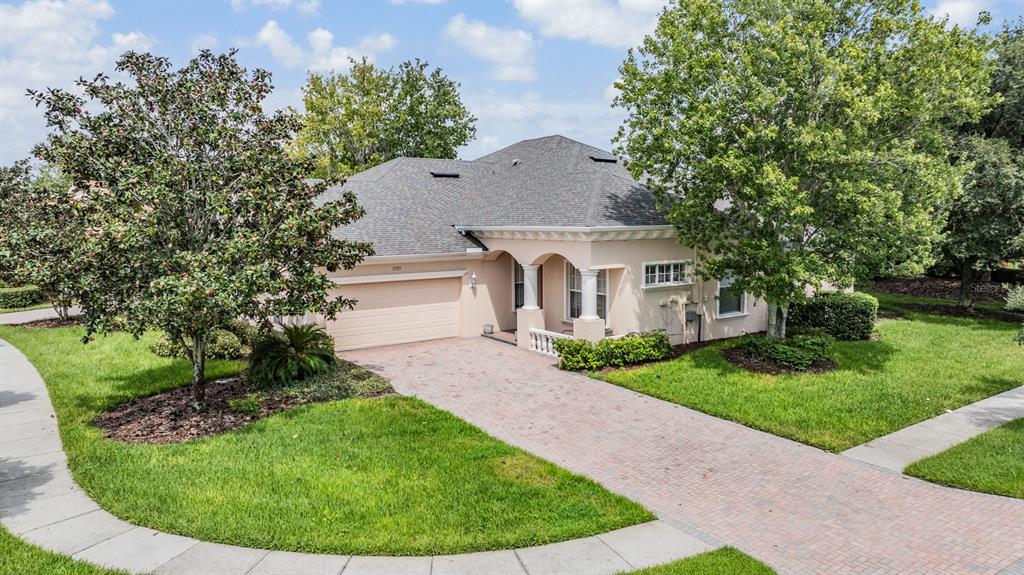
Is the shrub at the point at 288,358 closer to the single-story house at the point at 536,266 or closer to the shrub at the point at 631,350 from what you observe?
the single-story house at the point at 536,266

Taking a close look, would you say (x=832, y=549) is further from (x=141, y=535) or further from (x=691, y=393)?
(x=141, y=535)

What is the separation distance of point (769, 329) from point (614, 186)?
5950 millimetres

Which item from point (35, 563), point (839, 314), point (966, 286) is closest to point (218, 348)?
point (35, 563)

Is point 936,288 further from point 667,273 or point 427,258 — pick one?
point 427,258

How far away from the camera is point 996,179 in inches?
789

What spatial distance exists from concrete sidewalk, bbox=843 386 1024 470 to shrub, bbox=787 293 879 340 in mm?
5752

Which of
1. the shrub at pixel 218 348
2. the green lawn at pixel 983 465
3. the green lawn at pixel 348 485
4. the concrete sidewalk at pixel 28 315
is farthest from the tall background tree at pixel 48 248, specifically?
the concrete sidewalk at pixel 28 315

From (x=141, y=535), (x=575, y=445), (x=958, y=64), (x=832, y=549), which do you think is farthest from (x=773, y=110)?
(x=141, y=535)

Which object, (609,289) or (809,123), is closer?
(809,123)

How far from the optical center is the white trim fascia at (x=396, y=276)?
1720 centimetres

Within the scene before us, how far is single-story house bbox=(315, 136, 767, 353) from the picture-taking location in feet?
54.6

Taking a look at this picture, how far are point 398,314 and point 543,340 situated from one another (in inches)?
182

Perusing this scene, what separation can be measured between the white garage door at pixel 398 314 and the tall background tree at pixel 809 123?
25.7 ft

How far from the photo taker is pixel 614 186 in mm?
17984
